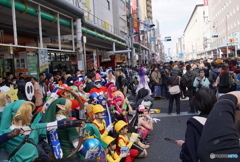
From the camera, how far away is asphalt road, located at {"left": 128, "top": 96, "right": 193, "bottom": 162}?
4921 millimetres

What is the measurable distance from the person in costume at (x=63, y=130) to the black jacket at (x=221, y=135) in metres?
2.48

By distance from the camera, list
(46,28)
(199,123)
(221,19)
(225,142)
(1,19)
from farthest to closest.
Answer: (221,19)
(46,28)
(1,19)
(199,123)
(225,142)

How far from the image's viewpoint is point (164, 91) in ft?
44.6

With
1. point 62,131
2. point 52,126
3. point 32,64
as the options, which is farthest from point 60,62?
point 52,126

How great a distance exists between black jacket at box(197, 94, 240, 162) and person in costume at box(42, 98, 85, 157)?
2.48 meters

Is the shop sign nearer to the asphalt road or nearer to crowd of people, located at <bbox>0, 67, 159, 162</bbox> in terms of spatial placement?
crowd of people, located at <bbox>0, 67, 159, 162</bbox>

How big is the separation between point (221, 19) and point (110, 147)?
248ft

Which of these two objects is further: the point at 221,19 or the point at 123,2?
the point at 221,19

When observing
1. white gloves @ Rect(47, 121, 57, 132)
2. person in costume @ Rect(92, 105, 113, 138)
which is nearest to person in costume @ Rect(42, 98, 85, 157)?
white gloves @ Rect(47, 121, 57, 132)

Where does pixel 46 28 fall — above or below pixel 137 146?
above

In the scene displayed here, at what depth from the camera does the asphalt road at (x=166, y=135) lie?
4.92m

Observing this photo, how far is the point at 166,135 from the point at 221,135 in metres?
5.44

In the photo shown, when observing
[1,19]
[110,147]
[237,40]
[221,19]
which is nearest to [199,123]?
[110,147]

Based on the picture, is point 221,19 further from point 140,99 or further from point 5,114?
point 5,114
